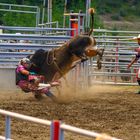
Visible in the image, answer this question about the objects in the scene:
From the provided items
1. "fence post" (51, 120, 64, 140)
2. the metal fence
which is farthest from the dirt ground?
"fence post" (51, 120, 64, 140)

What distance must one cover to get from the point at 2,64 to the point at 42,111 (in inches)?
210

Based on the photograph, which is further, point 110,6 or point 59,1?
point 110,6

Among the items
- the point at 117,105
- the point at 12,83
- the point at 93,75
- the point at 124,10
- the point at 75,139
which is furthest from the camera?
the point at 124,10

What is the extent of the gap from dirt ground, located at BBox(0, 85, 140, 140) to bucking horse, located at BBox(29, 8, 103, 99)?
0.53 metres

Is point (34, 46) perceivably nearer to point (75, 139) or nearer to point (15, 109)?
point (15, 109)

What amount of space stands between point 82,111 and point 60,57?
7.56 ft

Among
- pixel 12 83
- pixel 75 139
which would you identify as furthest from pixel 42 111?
pixel 12 83

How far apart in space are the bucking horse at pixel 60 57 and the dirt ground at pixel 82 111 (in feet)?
1.74

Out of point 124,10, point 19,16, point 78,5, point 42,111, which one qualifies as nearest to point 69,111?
point 42,111

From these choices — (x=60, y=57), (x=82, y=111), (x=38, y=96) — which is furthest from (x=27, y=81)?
(x=82, y=111)

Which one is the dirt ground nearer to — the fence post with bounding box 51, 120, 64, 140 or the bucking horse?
the bucking horse

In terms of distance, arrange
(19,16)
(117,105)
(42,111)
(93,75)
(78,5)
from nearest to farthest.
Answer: (42,111) → (117,105) → (93,75) → (19,16) → (78,5)

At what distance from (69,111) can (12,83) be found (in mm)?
5153

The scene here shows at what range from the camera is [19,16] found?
29.8 meters
